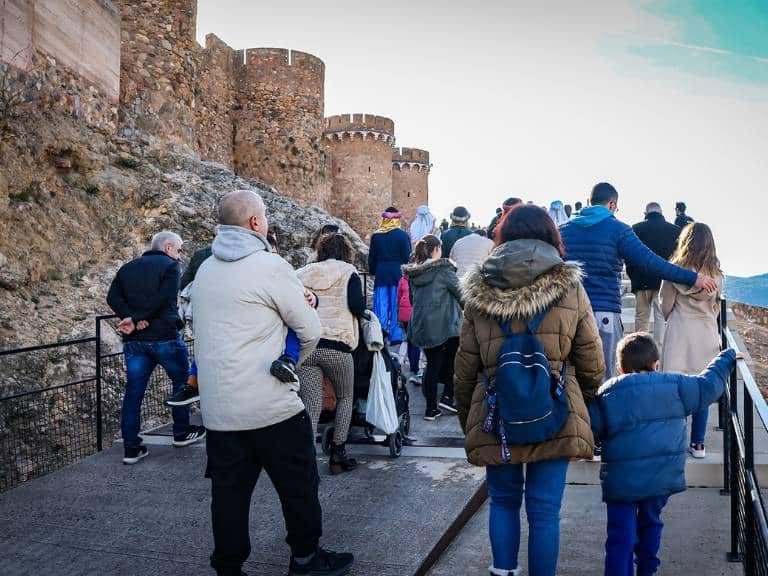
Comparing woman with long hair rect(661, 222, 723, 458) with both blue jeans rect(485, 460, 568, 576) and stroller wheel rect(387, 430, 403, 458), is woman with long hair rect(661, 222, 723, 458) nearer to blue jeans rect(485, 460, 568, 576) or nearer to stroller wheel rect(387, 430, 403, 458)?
stroller wheel rect(387, 430, 403, 458)

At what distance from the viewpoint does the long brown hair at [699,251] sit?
4.64m

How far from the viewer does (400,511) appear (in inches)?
158

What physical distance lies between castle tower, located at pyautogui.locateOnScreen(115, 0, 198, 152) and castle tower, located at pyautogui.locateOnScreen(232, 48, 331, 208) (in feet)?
25.7

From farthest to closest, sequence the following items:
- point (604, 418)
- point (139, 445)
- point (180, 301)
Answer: point (180, 301) < point (139, 445) < point (604, 418)

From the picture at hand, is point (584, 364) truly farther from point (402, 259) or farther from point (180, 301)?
point (402, 259)

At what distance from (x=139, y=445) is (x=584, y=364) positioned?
3.74 metres

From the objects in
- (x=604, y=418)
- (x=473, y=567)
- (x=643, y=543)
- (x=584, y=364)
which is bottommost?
(x=473, y=567)

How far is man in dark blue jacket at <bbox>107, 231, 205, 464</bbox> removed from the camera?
5164mm

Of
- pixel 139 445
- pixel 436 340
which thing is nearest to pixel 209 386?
pixel 139 445

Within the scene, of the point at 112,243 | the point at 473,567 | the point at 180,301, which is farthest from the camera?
the point at 112,243

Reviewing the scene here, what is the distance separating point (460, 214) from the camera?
321 inches

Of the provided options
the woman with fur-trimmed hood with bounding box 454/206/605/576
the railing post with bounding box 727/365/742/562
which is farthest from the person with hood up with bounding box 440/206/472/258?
the woman with fur-trimmed hood with bounding box 454/206/605/576

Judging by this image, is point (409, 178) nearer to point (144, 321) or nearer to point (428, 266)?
point (428, 266)

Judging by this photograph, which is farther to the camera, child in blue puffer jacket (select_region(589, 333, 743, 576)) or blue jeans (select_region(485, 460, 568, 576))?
child in blue puffer jacket (select_region(589, 333, 743, 576))
